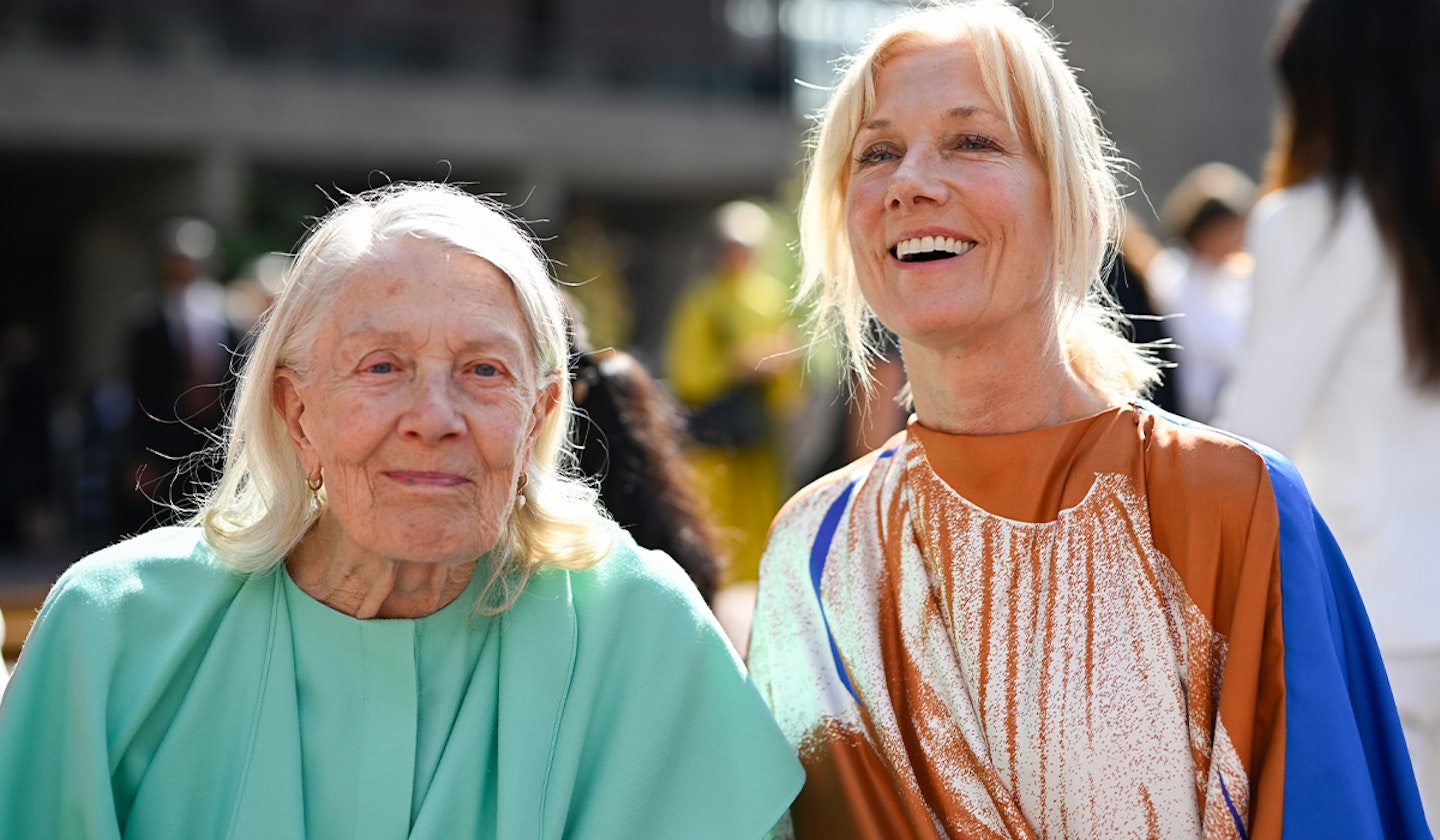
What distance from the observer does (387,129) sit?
55.4ft

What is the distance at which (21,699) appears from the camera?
7.16 ft

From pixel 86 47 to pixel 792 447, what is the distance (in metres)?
9.58

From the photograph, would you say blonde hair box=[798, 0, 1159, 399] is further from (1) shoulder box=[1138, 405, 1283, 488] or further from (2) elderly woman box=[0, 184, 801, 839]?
(2) elderly woman box=[0, 184, 801, 839]

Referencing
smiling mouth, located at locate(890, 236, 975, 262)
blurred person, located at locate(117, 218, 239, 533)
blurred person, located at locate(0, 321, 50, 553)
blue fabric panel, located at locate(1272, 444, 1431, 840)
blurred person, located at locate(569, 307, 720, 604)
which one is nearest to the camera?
blue fabric panel, located at locate(1272, 444, 1431, 840)

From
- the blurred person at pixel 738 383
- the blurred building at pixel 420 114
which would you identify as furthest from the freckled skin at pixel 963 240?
the blurred building at pixel 420 114

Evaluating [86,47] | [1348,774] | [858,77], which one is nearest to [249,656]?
[858,77]

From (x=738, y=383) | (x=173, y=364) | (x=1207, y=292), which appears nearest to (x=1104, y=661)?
(x=1207, y=292)

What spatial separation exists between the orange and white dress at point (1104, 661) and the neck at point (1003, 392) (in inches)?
1.5

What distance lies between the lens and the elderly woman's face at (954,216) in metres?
2.28

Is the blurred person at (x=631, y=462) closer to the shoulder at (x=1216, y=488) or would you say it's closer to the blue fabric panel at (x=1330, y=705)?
the shoulder at (x=1216, y=488)

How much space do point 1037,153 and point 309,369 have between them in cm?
120

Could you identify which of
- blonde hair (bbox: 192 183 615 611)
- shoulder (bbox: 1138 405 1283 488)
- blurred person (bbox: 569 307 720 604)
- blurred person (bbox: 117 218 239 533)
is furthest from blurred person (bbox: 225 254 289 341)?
shoulder (bbox: 1138 405 1283 488)

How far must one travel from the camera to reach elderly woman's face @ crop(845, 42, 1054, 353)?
228 cm

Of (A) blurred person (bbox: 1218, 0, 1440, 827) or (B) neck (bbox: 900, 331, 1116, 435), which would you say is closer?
(B) neck (bbox: 900, 331, 1116, 435)
